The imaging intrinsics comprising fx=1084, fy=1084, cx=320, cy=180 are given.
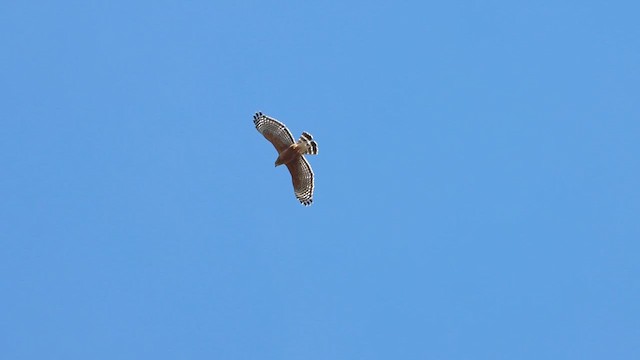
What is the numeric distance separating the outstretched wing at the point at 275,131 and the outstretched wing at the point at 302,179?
85 cm

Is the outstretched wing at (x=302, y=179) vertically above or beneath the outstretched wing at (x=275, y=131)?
beneath

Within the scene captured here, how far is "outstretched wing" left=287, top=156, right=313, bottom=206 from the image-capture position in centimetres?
3712

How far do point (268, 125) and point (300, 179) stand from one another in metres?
2.36

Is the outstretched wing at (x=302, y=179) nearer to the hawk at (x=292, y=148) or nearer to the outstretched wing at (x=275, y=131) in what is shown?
the hawk at (x=292, y=148)

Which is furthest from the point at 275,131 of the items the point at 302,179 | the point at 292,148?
the point at 302,179

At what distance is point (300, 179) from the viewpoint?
37656 mm

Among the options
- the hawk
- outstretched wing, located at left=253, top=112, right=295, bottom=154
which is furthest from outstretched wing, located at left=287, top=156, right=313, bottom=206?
outstretched wing, located at left=253, top=112, right=295, bottom=154

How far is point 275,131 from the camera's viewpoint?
3647 centimetres

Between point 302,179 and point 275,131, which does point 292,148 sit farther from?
point 302,179

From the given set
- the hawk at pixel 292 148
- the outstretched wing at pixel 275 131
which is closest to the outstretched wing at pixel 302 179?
the hawk at pixel 292 148

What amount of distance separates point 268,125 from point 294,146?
1251 millimetres

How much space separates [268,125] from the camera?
3659 centimetres

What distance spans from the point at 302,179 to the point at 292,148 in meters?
1.82

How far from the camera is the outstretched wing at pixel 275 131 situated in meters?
36.3
